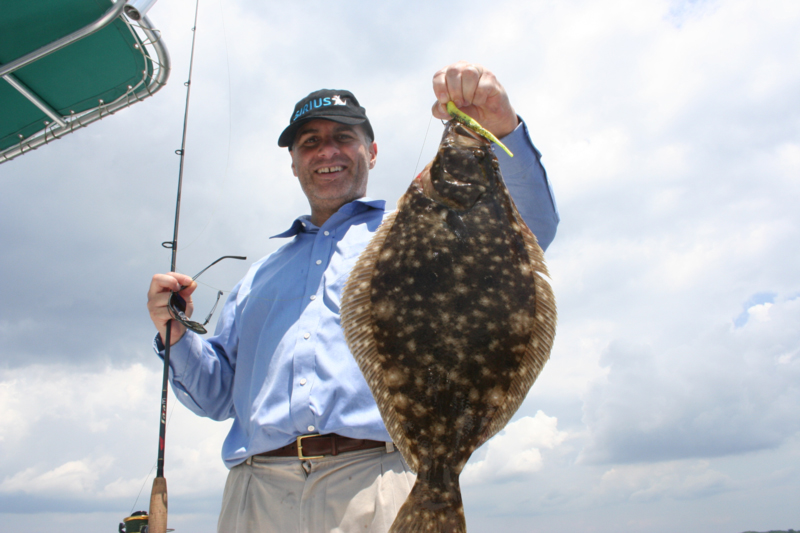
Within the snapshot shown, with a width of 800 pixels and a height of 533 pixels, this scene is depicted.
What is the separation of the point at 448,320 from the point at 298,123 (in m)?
2.34

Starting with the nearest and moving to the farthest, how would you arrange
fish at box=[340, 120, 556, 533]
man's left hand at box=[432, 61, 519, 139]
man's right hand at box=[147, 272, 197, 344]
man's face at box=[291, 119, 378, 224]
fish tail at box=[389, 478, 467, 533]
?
fish tail at box=[389, 478, 467, 533] → fish at box=[340, 120, 556, 533] → man's left hand at box=[432, 61, 519, 139] → man's right hand at box=[147, 272, 197, 344] → man's face at box=[291, 119, 378, 224]

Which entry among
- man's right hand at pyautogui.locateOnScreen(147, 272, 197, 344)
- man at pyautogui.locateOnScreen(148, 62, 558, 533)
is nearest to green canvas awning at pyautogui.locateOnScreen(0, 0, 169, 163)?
man at pyautogui.locateOnScreen(148, 62, 558, 533)

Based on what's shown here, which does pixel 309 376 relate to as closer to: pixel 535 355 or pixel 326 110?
pixel 535 355

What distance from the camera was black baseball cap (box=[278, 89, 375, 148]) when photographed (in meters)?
3.51

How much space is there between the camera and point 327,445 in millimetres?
2570

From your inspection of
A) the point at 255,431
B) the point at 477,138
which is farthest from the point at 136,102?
the point at 477,138

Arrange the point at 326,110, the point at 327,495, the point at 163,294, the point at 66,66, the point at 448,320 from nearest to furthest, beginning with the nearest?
the point at 448,320 < the point at 327,495 < the point at 163,294 < the point at 326,110 < the point at 66,66

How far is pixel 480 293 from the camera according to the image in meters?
1.86

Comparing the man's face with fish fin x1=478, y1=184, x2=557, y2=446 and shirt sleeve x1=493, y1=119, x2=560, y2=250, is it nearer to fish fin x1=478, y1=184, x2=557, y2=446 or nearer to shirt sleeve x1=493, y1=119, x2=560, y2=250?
shirt sleeve x1=493, y1=119, x2=560, y2=250

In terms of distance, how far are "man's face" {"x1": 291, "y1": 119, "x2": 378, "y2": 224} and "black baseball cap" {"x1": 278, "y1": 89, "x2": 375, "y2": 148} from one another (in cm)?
8

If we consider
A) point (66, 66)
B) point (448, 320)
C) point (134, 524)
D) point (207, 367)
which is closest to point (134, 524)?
point (134, 524)

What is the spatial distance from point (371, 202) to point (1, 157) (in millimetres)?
6640

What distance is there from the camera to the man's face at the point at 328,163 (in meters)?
3.61

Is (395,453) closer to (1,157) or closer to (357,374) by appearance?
(357,374)
